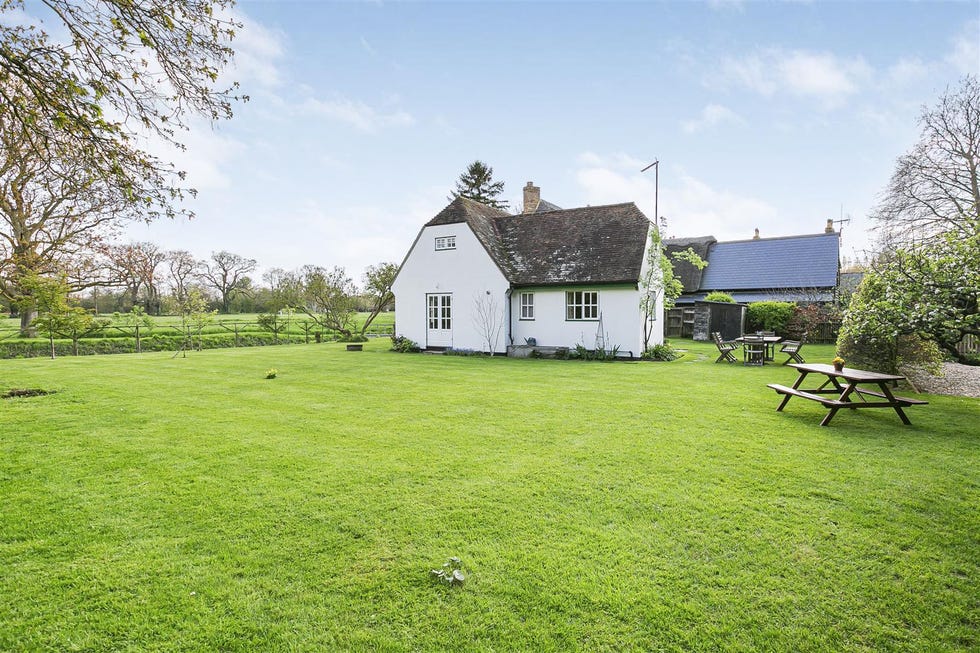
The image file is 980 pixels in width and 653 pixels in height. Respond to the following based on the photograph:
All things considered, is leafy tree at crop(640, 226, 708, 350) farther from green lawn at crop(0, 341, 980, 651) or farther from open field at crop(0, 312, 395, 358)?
open field at crop(0, 312, 395, 358)

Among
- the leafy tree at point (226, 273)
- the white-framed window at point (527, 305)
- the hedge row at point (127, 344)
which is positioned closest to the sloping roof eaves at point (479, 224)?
the white-framed window at point (527, 305)

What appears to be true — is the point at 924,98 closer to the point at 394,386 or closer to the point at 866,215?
the point at 866,215

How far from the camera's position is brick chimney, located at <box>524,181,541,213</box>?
27828 mm

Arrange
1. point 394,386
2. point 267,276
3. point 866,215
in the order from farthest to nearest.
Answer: point 267,276 < point 866,215 < point 394,386

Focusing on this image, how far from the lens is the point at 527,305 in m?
18.5

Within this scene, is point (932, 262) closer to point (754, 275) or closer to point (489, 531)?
point (489, 531)

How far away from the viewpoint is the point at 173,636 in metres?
2.54

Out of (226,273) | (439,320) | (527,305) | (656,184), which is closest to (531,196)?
(656,184)

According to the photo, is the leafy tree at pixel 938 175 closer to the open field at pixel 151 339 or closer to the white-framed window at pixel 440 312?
the white-framed window at pixel 440 312

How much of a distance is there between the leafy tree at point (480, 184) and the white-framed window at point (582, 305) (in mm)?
32890

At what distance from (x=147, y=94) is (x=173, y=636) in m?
6.97

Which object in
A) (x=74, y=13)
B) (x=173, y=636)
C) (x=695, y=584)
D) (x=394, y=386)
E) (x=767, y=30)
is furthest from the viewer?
(x=767, y=30)

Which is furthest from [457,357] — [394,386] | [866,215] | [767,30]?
[866,215]

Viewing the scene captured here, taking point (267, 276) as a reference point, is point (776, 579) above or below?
below
